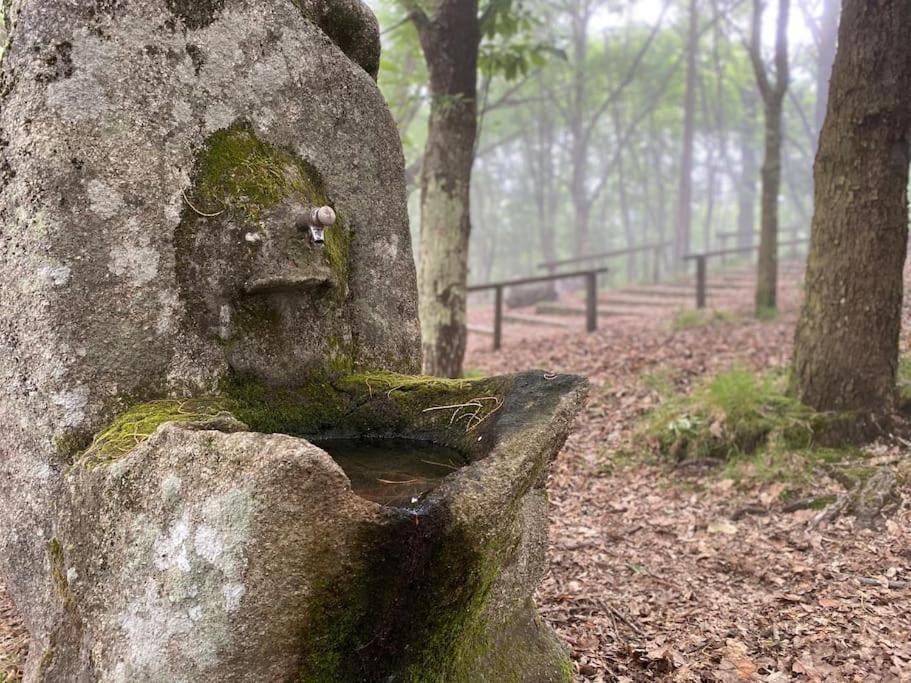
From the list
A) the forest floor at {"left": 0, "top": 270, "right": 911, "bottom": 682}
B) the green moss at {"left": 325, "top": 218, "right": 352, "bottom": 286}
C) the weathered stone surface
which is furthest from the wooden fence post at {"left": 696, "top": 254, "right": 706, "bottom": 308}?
the weathered stone surface

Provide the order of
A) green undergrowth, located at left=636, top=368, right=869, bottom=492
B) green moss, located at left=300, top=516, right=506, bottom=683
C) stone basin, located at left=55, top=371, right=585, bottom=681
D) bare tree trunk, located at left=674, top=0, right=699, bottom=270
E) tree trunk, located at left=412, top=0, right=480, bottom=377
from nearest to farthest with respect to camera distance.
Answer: stone basin, located at left=55, top=371, right=585, bottom=681, green moss, located at left=300, top=516, right=506, bottom=683, green undergrowth, located at left=636, top=368, right=869, bottom=492, tree trunk, located at left=412, top=0, right=480, bottom=377, bare tree trunk, located at left=674, top=0, right=699, bottom=270

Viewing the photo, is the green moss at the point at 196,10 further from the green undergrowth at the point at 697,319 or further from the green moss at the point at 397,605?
the green undergrowth at the point at 697,319

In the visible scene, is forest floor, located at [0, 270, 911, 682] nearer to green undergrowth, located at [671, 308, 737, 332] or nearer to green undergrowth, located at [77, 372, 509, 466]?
green undergrowth, located at [77, 372, 509, 466]

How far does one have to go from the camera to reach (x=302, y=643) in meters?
2.07

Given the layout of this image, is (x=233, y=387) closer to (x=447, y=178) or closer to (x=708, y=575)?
(x=708, y=575)

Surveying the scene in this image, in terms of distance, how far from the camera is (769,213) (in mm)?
10625

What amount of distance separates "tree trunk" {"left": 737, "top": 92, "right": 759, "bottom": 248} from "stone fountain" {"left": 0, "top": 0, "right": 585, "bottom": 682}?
90.5 feet

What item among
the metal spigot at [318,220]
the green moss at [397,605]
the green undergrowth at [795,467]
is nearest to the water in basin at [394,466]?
the green moss at [397,605]

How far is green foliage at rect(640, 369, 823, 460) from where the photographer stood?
5.50 metres

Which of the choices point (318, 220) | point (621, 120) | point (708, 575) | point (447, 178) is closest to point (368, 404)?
point (318, 220)

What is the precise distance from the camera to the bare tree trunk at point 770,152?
1027 centimetres

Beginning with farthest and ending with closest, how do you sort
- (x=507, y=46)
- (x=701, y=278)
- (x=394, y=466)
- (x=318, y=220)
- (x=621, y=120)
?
(x=621, y=120) < (x=701, y=278) < (x=507, y=46) < (x=318, y=220) < (x=394, y=466)

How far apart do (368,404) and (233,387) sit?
631 millimetres

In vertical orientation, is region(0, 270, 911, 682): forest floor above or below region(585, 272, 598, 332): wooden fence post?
below
